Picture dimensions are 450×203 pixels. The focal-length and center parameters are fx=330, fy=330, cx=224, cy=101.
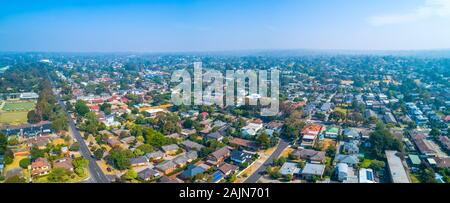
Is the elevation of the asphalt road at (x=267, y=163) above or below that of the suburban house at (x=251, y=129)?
below

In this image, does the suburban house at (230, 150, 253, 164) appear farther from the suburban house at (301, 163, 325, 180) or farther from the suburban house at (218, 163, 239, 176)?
the suburban house at (301, 163, 325, 180)

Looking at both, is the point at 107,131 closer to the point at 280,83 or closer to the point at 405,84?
the point at 280,83

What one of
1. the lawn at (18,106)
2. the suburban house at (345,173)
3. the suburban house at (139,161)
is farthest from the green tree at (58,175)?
the lawn at (18,106)

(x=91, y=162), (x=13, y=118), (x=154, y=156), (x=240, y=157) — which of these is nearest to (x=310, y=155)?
(x=240, y=157)

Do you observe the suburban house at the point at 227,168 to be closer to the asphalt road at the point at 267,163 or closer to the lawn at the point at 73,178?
the asphalt road at the point at 267,163

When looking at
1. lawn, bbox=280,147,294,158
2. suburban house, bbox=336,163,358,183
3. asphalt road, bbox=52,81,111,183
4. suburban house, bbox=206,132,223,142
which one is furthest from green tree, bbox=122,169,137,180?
suburban house, bbox=336,163,358,183

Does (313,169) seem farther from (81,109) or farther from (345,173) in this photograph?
(81,109)
